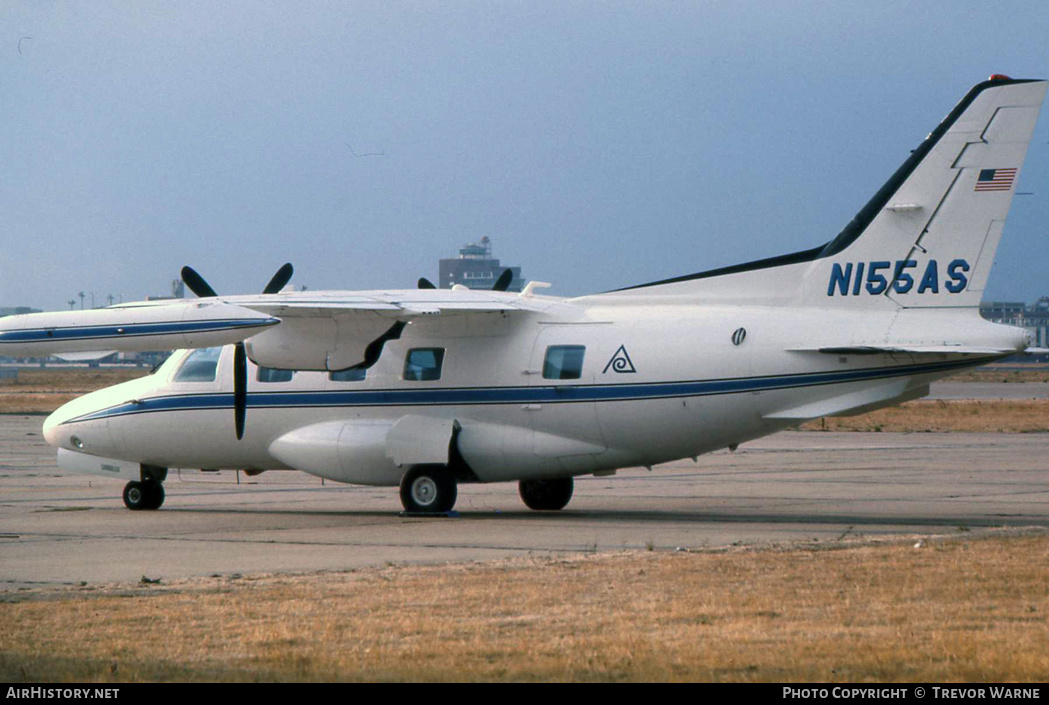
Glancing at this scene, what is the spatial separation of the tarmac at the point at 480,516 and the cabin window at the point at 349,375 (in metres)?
2.34

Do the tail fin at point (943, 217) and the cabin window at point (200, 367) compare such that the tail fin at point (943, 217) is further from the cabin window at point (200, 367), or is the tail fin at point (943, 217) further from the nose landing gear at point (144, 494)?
the nose landing gear at point (144, 494)

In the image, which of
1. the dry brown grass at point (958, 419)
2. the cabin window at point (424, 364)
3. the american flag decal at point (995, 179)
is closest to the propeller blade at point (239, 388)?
the cabin window at point (424, 364)

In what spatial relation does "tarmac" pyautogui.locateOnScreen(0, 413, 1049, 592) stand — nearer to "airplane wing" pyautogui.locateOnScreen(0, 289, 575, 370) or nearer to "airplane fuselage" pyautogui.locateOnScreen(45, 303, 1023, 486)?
"airplane fuselage" pyautogui.locateOnScreen(45, 303, 1023, 486)

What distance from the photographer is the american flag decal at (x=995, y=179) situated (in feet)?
65.0

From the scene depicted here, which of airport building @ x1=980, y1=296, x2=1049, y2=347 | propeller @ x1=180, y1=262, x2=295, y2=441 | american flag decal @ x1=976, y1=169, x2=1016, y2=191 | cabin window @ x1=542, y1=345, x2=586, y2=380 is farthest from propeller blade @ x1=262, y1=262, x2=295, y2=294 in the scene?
airport building @ x1=980, y1=296, x2=1049, y2=347

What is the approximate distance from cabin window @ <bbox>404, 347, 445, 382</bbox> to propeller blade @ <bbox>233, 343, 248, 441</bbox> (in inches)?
114

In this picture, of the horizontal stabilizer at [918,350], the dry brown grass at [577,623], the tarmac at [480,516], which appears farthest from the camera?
the horizontal stabilizer at [918,350]

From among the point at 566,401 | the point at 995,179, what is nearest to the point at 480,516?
the point at 566,401

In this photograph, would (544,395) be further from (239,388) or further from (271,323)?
(239,388)

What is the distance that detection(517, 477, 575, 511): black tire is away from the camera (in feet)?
80.1
